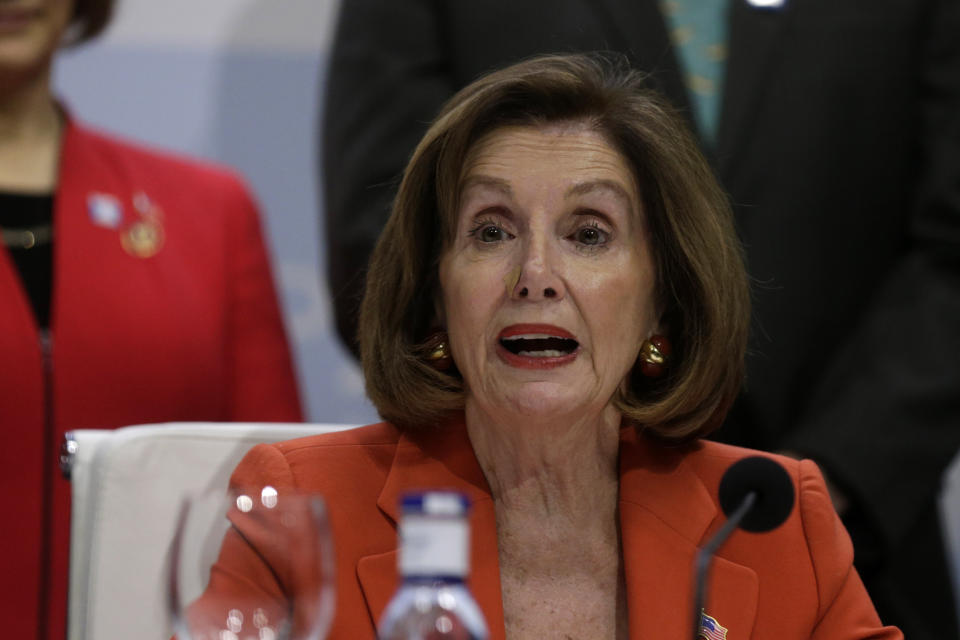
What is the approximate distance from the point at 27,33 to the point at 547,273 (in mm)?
1379

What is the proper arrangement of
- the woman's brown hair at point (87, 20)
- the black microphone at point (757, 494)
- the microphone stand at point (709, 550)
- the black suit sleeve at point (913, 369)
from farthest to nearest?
the woman's brown hair at point (87, 20) < the black suit sleeve at point (913, 369) < the black microphone at point (757, 494) < the microphone stand at point (709, 550)

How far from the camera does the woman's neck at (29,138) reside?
282cm

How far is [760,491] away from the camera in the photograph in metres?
1.62

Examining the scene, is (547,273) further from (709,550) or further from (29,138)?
(29,138)

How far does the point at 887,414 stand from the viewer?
2490 millimetres

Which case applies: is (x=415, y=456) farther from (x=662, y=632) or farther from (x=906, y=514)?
(x=906, y=514)

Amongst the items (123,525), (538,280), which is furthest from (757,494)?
(123,525)

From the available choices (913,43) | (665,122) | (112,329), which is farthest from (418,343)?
(913,43)

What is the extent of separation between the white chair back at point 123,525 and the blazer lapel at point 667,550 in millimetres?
607

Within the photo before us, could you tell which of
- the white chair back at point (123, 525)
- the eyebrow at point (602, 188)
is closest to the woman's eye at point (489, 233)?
the eyebrow at point (602, 188)

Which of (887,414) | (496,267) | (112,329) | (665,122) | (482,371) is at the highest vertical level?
(665,122)

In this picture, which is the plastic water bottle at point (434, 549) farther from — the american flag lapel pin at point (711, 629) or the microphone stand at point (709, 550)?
the american flag lapel pin at point (711, 629)

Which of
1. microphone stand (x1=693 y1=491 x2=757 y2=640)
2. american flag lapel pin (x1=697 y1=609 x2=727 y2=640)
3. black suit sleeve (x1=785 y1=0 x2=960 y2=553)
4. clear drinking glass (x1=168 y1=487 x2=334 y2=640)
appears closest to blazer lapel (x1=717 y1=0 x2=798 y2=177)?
black suit sleeve (x1=785 y1=0 x2=960 y2=553)

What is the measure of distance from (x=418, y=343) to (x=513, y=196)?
0.30 meters
